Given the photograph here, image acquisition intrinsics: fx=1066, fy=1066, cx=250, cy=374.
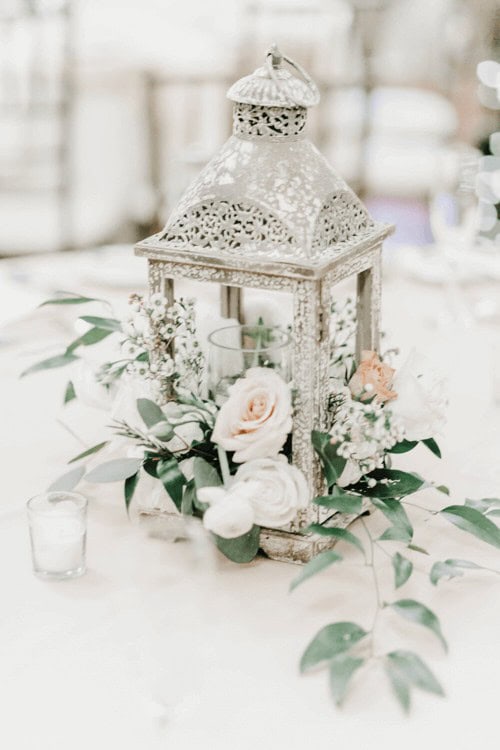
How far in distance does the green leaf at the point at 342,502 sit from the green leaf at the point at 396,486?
69 mm

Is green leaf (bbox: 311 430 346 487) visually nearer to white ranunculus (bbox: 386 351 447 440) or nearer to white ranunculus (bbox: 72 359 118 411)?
white ranunculus (bbox: 386 351 447 440)

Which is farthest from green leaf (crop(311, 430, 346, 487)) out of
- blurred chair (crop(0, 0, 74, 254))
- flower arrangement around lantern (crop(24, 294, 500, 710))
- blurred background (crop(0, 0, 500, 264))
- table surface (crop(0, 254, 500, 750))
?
blurred chair (crop(0, 0, 74, 254))

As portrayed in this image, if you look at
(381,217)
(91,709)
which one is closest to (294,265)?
(91,709)

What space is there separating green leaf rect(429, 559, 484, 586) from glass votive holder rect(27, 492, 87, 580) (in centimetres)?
36

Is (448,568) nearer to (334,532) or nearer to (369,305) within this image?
(334,532)

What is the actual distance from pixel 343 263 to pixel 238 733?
1.60 ft

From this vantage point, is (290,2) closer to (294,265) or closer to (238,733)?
(294,265)

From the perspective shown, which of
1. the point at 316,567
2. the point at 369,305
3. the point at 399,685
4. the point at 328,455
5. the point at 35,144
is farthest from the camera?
the point at 35,144

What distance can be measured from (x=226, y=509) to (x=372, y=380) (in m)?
0.23

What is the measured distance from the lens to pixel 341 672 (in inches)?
35.9

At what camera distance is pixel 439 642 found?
1.00m

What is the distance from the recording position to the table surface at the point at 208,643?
87 cm

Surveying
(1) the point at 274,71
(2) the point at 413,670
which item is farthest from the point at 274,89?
(2) the point at 413,670

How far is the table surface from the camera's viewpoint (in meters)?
0.87
